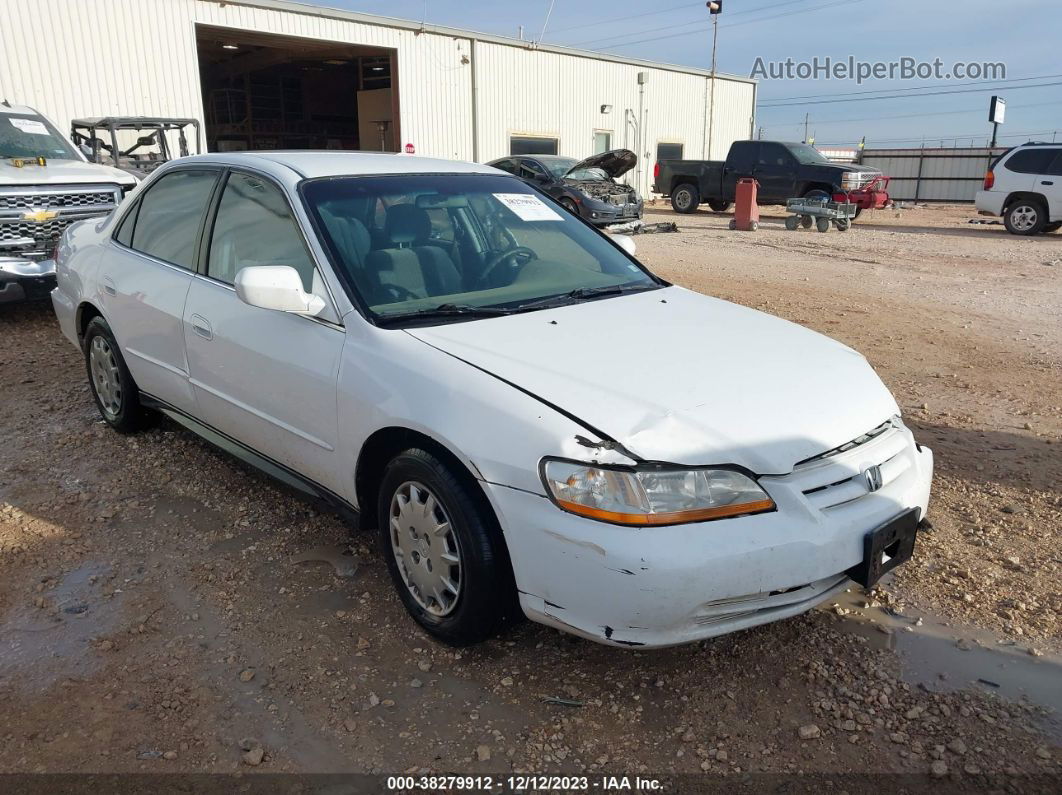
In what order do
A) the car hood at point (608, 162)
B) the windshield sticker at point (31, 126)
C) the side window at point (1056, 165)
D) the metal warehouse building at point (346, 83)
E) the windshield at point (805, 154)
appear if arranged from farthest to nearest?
1. the windshield at point (805, 154)
2. the car hood at point (608, 162)
3. the side window at point (1056, 165)
4. the metal warehouse building at point (346, 83)
5. the windshield sticker at point (31, 126)

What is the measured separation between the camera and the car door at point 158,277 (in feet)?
13.0

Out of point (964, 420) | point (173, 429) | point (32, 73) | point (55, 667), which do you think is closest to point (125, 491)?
point (173, 429)

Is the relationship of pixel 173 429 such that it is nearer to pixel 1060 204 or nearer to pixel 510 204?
pixel 510 204

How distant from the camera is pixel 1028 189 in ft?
53.6

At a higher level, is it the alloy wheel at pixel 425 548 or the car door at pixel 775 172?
the car door at pixel 775 172

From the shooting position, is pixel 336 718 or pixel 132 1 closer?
pixel 336 718

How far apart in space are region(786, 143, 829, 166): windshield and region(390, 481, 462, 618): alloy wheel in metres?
18.6

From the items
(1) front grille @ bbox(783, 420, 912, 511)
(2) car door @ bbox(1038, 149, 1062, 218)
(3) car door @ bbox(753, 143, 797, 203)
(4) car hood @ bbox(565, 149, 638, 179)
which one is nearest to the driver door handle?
(1) front grille @ bbox(783, 420, 912, 511)

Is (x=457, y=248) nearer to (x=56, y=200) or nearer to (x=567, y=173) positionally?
(x=56, y=200)

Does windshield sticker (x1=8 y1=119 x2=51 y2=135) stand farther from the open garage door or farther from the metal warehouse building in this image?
the open garage door

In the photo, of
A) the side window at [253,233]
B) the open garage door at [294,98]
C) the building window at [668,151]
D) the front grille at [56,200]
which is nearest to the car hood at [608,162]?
the open garage door at [294,98]

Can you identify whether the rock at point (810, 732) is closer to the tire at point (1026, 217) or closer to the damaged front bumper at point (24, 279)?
the damaged front bumper at point (24, 279)

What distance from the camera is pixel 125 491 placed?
419 cm

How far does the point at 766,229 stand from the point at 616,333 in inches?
620
